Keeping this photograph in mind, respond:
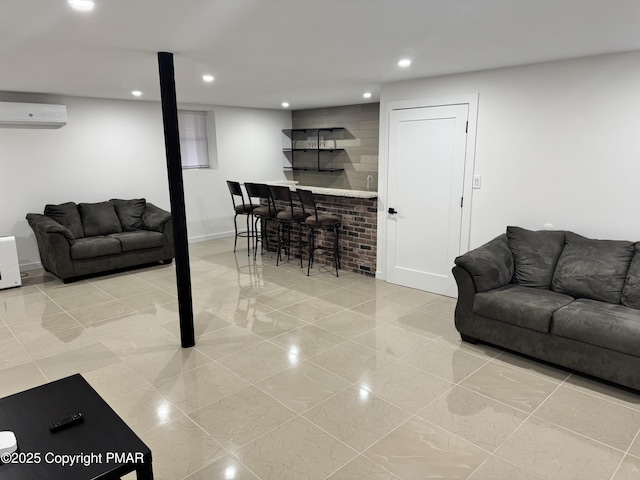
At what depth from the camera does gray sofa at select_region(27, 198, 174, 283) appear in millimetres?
5266

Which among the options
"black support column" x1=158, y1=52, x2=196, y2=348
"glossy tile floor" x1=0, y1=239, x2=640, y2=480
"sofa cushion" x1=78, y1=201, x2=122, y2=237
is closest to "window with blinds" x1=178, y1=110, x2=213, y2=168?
"sofa cushion" x1=78, y1=201, x2=122, y2=237

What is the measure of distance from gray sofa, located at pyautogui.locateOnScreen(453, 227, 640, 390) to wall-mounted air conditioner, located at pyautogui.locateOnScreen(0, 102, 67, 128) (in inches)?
211

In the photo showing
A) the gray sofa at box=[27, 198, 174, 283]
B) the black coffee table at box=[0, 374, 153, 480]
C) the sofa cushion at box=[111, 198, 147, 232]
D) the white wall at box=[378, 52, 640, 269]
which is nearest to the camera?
the black coffee table at box=[0, 374, 153, 480]

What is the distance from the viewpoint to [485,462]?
224cm

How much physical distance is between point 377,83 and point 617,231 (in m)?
2.81

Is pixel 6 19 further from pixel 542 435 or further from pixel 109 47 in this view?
pixel 542 435

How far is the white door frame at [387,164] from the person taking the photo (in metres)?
4.34

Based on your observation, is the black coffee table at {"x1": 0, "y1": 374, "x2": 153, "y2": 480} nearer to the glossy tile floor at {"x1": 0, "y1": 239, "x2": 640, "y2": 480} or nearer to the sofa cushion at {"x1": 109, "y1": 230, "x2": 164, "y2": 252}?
the glossy tile floor at {"x1": 0, "y1": 239, "x2": 640, "y2": 480}

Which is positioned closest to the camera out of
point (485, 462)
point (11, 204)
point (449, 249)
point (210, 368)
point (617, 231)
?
point (485, 462)

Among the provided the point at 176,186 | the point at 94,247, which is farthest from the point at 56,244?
the point at 176,186

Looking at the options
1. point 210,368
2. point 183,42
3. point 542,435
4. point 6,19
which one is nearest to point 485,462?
point 542,435

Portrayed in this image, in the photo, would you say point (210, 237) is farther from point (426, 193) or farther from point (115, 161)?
point (426, 193)

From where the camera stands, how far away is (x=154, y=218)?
6242mm

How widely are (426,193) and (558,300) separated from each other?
1874 mm
